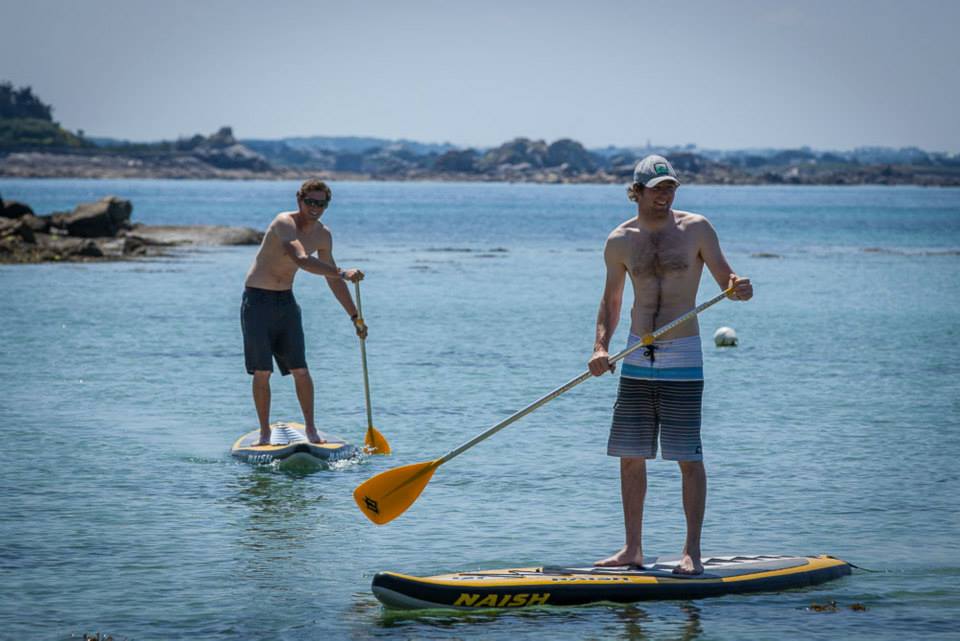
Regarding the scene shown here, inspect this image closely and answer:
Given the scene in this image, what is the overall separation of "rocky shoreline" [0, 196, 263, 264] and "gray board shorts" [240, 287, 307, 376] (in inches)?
1132

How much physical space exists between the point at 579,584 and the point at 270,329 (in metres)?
4.73

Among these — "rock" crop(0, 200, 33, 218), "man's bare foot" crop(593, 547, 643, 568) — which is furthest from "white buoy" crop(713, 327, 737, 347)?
"rock" crop(0, 200, 33, 218)

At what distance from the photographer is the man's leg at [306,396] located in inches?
473

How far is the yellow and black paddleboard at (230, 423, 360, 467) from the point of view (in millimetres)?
12039

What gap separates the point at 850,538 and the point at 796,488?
1.53 meters

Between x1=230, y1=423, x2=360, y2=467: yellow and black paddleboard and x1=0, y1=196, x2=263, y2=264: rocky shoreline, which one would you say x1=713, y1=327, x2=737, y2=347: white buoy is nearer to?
x1=230, y1=423, x2=360, y2=467: yellow and black paddleboard

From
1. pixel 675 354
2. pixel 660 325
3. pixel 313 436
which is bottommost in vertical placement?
pixel 313 436

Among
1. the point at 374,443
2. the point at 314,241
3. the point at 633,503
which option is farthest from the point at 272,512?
the point at 633,503

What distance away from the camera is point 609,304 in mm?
8148

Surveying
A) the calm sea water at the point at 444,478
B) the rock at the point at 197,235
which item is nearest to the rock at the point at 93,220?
the rock at the point at 197,235

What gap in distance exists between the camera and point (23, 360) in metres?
19.2

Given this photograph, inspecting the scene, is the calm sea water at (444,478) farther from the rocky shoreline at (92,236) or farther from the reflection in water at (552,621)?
the rocky shoreline at (92,236)

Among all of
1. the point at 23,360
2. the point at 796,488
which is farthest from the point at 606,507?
the point at 23,360

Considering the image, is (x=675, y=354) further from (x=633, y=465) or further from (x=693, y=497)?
(x=693, y=497)
